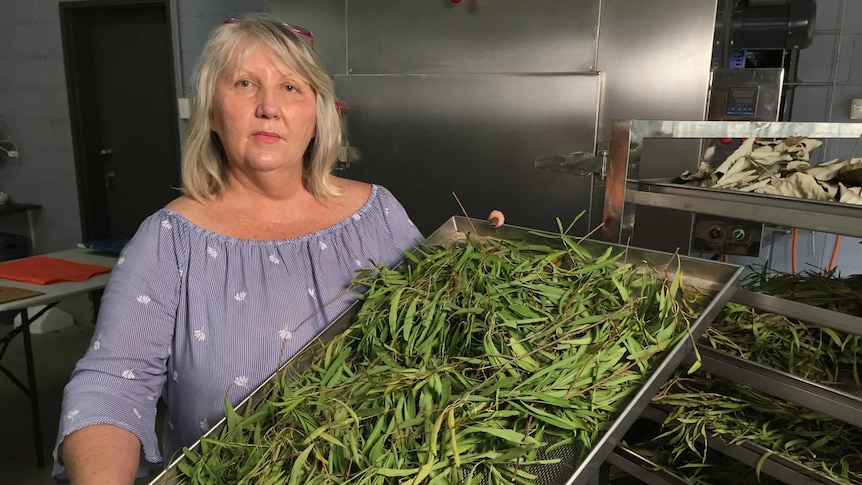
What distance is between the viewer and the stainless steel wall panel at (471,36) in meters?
2.32

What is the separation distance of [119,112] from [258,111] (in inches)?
159

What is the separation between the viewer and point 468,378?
82cm

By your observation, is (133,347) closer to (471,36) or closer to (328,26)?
(471,36)

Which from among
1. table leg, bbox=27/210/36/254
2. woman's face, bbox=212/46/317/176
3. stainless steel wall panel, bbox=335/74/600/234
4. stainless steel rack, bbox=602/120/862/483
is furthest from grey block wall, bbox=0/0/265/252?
stainless steel rack, bbox=602/120/862/483

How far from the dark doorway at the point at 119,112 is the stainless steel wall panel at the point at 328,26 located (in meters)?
1.81

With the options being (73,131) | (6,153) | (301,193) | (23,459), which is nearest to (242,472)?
(301,193)

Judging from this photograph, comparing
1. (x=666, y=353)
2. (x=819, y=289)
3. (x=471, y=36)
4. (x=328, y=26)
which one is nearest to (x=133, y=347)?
(x=666, y=353)

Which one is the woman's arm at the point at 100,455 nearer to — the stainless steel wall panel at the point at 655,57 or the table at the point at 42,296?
the table at the point at 42,296

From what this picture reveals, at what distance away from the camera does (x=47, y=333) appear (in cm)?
448

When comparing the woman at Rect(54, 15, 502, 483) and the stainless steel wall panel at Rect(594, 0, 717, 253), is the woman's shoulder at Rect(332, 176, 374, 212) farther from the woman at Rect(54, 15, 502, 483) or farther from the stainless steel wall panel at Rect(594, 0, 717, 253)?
the stainless steel wall panel at Rect(594, 0, 717, 253)

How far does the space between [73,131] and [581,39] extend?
3.98 m

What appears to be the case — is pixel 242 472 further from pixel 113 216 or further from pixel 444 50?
pixel 113 216

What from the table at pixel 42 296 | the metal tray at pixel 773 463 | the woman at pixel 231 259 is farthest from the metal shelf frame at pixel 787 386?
the table at pixel 42 296

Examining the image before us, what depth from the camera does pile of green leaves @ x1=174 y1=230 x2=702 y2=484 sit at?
74 cm
